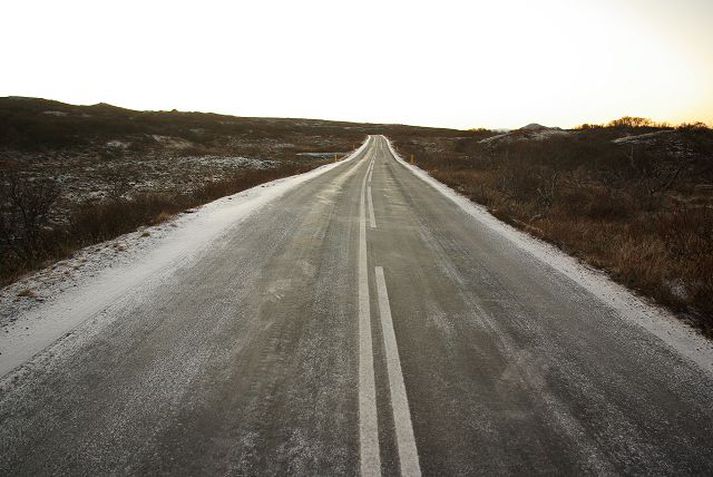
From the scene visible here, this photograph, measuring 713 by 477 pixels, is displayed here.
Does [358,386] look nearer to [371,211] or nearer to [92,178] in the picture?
[371,211]

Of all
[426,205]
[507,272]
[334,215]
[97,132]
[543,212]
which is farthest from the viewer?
[97,132]

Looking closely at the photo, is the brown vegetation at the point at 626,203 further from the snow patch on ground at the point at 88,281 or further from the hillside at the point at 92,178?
the hillside at the point at 92,178

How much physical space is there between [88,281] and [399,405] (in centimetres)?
476

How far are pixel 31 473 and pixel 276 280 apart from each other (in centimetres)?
333

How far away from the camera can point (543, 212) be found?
10758 mm

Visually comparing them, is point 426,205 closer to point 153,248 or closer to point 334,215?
point 334,215

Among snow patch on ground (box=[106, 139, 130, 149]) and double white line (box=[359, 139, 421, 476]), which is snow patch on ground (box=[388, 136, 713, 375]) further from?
snow patch on ground (box=[106, 139, 130, 149])

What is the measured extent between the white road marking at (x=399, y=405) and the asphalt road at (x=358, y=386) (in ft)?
0.05

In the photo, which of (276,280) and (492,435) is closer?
(492,435)

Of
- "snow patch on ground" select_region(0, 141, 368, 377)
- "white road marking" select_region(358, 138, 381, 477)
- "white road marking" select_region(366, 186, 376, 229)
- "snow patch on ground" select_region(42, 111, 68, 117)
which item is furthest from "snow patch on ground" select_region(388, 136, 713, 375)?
"snow patch on ground" select_region(42, 111, 68, 117)

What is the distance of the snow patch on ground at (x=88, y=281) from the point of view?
388 cm

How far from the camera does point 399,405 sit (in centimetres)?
295

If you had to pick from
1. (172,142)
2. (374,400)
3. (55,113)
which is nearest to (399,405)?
(374,400)

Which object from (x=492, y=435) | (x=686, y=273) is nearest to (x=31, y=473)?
(x=492, y=435)
